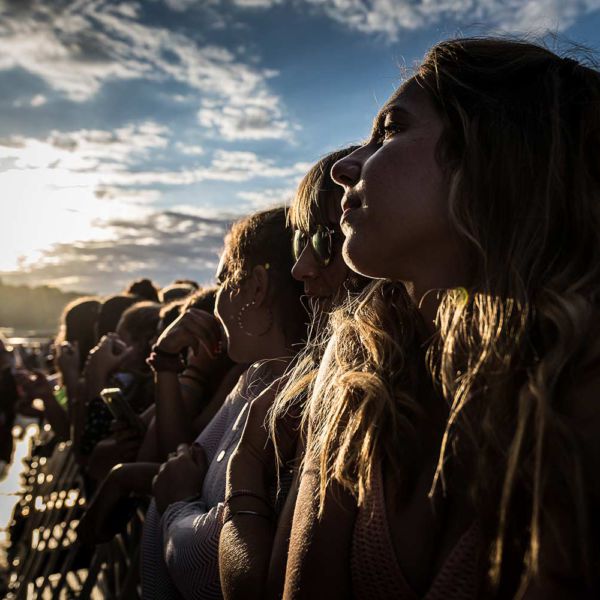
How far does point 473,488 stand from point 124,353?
3.52 m

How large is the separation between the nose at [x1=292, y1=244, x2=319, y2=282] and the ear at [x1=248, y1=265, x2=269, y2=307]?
0.33m

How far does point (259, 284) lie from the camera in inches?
93.1

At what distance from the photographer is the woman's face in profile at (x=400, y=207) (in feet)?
4.38

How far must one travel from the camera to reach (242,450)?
164 centimetres

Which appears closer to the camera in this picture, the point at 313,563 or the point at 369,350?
the point at 313,563

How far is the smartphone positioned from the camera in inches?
118

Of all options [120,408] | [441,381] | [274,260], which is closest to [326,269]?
[274,260]

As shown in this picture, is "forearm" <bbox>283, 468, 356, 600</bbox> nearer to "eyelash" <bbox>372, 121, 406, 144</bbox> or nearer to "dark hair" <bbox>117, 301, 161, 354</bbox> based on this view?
"eyelash" <bbox>372, 121, 406, 144</bbox>

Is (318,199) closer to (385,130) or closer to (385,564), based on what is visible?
(385,130)

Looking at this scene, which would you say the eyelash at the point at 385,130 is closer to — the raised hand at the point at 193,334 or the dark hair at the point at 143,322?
the raised hand at the point at 193,334

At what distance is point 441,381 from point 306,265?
809 mm

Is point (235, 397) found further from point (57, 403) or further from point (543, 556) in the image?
point (57, 403)

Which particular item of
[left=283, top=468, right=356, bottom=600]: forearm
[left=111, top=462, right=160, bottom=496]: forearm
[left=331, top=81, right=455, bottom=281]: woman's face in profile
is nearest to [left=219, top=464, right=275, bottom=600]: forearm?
[left=283, top=468, right=356, bottom=600]: forearm

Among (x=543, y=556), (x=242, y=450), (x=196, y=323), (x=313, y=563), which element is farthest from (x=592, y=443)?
(x=196, y=323)
